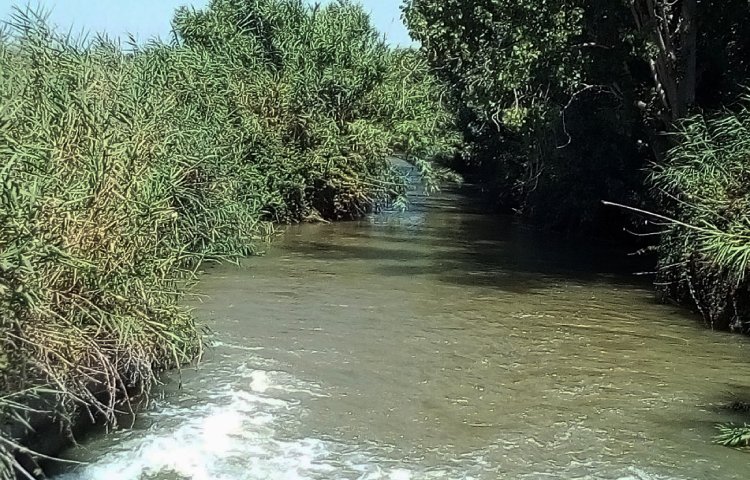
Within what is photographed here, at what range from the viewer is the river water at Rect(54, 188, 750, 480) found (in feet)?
23.5

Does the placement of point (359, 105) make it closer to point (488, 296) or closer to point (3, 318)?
point (488, 296)

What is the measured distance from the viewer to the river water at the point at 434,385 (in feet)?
23.5

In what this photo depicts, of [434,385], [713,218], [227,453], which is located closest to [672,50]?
[713,218]

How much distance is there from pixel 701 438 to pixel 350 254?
442 inches

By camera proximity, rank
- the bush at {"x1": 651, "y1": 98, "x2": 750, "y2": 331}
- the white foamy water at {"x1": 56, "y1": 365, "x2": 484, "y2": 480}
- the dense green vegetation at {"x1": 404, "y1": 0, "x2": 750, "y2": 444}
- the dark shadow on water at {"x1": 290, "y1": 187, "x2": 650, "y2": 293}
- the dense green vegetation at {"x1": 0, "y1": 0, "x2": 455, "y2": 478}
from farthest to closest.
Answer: the dark shadow on water at {"x1": 290, "y1": 187, "x2": 650, "y2": 293} < the dense green vegetation at {"x1": 404, "y1": 0, "x2": 750, "y2": 444} < the bush at {"x1": 651, "y1": 98, "x2": 750, "y2": 331} < the white foamy water at {"x1": 56, "y1": 365, "x2": 484, "y2": 480} < the dense green vegetation at {"x1": 0, "y1": 0, "x2": 455, "y2": 478}

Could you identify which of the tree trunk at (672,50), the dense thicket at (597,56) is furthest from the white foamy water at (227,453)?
the tree trunk at (672,50)

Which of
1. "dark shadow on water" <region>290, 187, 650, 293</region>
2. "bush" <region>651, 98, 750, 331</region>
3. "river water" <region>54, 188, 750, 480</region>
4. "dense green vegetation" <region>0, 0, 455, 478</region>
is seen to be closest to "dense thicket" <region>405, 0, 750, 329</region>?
"bush" <region>651, 98, 750, 331</region>

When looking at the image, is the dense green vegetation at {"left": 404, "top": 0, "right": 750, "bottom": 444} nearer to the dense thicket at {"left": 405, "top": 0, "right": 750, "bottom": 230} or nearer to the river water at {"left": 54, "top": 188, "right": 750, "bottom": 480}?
the dense thicket at {"left": 405, "top": 0, "right": 750, "bottom": 230}

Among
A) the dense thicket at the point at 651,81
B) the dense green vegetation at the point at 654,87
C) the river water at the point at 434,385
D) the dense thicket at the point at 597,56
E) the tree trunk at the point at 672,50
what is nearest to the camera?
the river water at the point at 434,385

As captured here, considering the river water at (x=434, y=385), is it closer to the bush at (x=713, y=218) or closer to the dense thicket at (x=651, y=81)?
the bush at (x=713, y=218)

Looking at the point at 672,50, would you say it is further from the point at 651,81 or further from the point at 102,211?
the point at 102,211

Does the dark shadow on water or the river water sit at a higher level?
the dark shadow on water

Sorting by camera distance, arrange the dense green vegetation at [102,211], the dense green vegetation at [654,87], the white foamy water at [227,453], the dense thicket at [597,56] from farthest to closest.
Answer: the dense thicket at [597,56] < the dense green vegetation at [654,87] < the white foamy water at [227,453] < the dense green vegetation at [102,211]

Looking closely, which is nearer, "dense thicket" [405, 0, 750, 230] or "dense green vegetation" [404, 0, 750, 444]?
"dense green vegetation" [404, 0, 750, 444]
